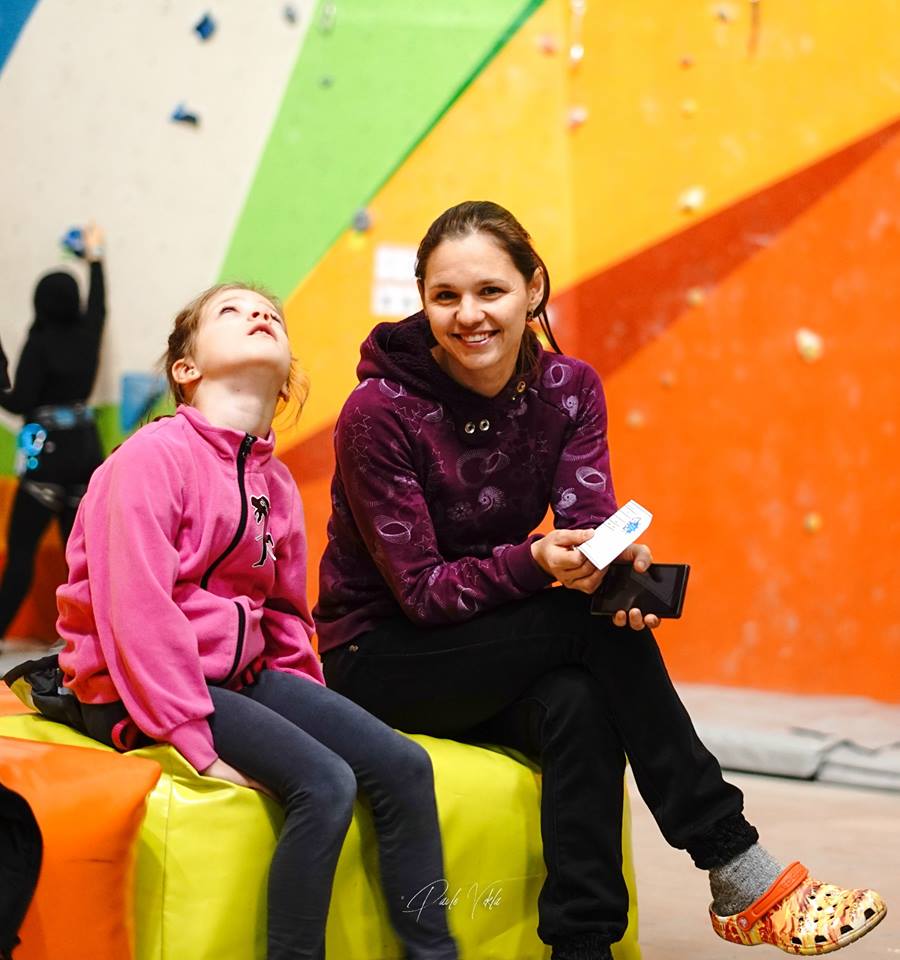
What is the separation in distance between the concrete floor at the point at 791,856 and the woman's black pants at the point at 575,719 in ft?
1.32

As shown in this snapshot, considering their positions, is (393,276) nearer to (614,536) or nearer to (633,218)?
(633,218)

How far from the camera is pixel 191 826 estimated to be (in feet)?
5.32

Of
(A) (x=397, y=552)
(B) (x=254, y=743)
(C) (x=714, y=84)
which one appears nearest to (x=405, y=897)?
(B) (x=254, y=743)

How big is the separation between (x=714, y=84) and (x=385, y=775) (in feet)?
9.13

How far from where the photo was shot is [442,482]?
1996 mm

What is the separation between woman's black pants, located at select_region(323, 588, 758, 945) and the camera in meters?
1.77

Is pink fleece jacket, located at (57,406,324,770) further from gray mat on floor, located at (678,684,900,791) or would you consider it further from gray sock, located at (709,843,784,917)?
gray mat on floor, located at (678,684,900,791)

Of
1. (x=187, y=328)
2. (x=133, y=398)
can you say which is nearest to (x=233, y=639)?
(x=187, y=328)

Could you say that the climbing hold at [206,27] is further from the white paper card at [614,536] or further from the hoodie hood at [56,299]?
the white paper card at [614,536]

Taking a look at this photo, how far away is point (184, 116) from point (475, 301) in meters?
2.69

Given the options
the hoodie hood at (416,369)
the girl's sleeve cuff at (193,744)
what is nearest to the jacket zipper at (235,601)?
the girl's sleeve cuff at (193,744)

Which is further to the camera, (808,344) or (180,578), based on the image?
(808,344)

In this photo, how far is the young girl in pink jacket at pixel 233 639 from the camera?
165cm

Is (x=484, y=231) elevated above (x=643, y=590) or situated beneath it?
elevated above
